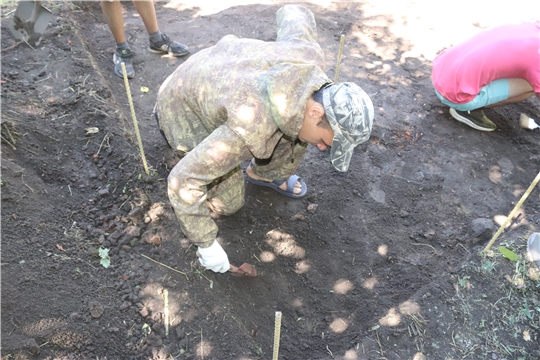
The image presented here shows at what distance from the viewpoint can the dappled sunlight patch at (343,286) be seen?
2622 millimetres

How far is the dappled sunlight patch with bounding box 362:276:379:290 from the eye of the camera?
2.64 m

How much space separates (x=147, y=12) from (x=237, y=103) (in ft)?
8.25

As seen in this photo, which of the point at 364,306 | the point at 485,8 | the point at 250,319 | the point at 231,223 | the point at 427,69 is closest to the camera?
the point at 250,319

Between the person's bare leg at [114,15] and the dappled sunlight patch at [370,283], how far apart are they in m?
3.03

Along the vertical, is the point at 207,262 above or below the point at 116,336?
above

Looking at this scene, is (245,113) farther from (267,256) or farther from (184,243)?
(267,256)

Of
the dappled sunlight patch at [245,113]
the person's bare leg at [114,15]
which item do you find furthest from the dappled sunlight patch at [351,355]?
the person's bare leg at [114,15]

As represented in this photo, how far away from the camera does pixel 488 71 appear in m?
3.27

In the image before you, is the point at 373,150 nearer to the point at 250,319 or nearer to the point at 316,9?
the point at 250,319

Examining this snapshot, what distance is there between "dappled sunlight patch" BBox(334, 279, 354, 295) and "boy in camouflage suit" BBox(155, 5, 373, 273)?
0.82m

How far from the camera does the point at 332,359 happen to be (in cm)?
217

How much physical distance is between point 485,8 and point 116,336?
5.46 m

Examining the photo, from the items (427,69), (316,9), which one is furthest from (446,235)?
(316,9)

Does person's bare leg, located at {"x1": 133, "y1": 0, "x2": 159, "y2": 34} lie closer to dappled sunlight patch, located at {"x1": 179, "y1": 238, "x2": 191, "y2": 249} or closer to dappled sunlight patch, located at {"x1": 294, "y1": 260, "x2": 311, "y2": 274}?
dappled sunlight patch, located at {"x1": 179, "y1": 238, "x2": 191, "y2": 249}
